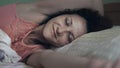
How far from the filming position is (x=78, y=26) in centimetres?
138

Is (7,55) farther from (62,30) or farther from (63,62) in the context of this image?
(63,62)

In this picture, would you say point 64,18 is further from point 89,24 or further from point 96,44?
point 96,44

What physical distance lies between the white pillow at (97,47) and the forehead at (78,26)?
13 cm

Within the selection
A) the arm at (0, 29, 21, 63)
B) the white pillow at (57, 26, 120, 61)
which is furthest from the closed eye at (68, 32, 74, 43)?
the arm at (0, 29, 21, 63)

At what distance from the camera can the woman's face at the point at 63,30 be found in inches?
52.0

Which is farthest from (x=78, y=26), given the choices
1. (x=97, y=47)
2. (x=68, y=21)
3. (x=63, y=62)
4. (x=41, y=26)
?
(x=63, y=62)

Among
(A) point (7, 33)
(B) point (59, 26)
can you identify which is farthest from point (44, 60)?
(A) point (7, 33)

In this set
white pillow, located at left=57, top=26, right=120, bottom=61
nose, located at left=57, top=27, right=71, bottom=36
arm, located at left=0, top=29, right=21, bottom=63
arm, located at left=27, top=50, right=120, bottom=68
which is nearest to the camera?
arm, located at left=27, top=50, right=120, bottom=68

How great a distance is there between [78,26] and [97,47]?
34 cm

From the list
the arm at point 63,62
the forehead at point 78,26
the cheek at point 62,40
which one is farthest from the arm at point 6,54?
the forehead at point 78,26

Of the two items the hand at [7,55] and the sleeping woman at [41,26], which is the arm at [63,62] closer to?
the hand at [7,55]

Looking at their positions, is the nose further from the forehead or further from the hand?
the hand

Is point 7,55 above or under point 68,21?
under

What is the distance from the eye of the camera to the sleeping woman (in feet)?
4.37
